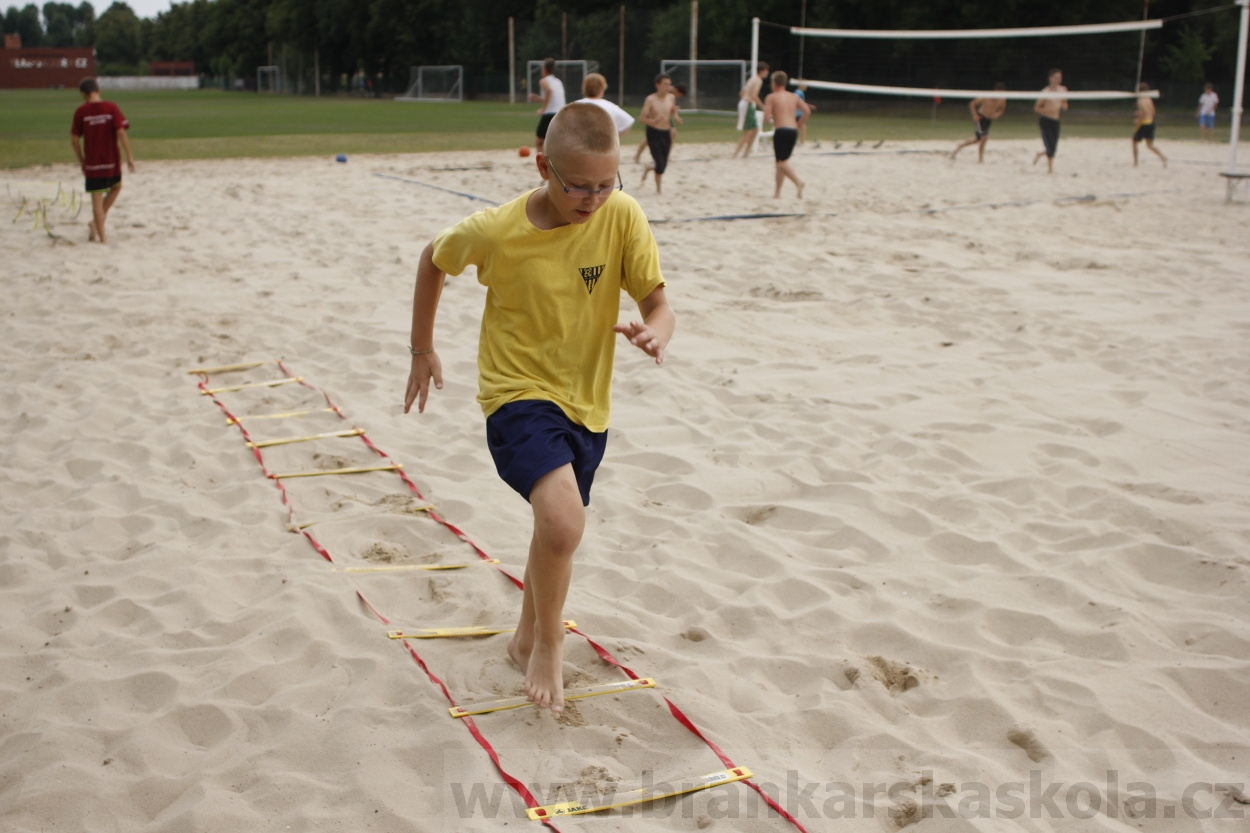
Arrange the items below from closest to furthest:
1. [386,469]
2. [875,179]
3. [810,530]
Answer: [810,530] → [386,469] → [875,179]

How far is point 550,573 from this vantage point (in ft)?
8.70

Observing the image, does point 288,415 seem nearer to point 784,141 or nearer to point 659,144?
point 784,141

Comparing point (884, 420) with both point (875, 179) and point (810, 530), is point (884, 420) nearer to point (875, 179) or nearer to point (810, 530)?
point (810, 530)

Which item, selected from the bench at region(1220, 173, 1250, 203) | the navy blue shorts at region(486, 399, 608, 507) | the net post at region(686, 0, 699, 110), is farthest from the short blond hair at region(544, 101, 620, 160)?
the net post at region(686, 0, 699, 110)

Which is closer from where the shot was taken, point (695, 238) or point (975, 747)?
point (975, 747)

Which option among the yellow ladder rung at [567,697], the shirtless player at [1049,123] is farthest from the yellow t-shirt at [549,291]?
the shirtless player at [1049,123]

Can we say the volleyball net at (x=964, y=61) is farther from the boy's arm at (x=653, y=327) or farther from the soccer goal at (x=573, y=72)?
the boy's arm at (x=653, y=327)

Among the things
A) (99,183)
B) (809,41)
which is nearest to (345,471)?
(99,183)

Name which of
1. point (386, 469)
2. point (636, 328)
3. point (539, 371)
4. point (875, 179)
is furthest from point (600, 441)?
point (875, 179)

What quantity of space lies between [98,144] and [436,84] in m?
47.0

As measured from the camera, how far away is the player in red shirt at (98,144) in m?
9.87

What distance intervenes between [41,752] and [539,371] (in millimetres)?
1574

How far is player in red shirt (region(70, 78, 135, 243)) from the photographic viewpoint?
32.4ft

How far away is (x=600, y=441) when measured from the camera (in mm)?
2891
